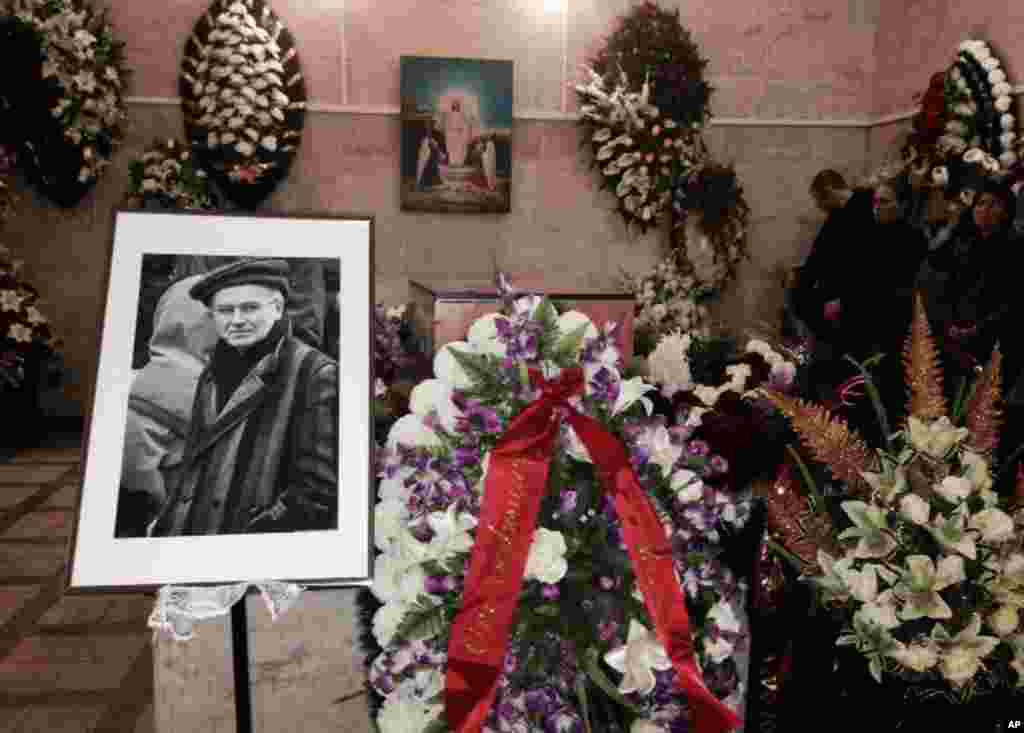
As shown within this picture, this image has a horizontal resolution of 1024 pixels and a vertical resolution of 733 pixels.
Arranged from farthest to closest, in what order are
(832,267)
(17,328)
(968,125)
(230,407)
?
1. (832,267)
2. (17,328)
3. (968,125)
4. (230,407)

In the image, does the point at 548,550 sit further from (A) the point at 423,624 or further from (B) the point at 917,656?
(B) the point at 917,656

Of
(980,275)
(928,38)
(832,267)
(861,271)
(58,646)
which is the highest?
(928,38)

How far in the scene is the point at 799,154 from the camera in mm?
7137

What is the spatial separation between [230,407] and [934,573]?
908 millimetres

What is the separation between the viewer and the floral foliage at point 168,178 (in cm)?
599

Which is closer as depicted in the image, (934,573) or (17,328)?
(934,573)

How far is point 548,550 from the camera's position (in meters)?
1.05

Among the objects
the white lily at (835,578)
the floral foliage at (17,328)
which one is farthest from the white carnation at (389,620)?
the floral foliage at (17,328)

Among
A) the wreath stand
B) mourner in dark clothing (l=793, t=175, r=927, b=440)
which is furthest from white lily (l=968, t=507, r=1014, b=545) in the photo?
mourner in dark clothing (l=793, t=175, r=927, b=440)

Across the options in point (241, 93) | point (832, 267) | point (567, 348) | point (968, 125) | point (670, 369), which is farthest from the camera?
point (241, 93)

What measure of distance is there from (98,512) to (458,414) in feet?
1.68

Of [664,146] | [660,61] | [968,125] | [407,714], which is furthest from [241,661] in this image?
[660,61]

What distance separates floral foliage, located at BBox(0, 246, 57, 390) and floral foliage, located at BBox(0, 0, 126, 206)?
0.70m

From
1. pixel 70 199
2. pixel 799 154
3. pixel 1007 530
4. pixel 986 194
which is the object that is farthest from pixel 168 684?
pixel 799 154
